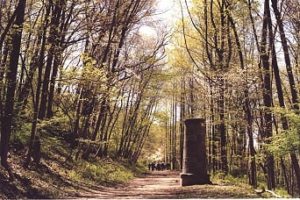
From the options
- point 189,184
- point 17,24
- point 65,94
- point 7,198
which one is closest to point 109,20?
point 65,94

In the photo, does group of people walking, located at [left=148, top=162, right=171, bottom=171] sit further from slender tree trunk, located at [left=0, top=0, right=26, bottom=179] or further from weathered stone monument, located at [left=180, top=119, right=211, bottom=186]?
slender tree trunk, located at [left=0, top=0, right=26, bottom=179]

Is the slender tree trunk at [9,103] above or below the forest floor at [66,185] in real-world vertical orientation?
above

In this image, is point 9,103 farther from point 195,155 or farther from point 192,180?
point 192,180

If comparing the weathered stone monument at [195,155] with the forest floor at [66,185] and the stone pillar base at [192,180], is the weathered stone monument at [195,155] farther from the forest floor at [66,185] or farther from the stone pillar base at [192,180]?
the forest floor at [66,185]

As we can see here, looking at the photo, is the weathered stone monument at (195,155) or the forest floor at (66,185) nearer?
the forest floor at (66,185)

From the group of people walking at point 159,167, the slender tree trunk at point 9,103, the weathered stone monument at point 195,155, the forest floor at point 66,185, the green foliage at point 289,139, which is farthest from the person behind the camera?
the group of people walking at point 159,167

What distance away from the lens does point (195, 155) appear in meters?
16.1

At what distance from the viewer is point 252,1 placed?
17766 mm

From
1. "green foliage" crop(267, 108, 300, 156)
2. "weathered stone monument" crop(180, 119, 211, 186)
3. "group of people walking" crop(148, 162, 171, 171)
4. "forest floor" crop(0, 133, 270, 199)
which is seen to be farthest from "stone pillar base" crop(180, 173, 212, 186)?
"group of people walking" crop(148, 162, 171, 171)

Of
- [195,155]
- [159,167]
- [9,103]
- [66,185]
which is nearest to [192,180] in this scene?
[195,155]

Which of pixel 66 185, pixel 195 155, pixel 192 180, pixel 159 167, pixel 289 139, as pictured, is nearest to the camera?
pixel 289 139

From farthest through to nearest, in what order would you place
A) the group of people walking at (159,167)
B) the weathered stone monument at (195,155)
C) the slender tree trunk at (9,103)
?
1. the group of people walking at (159,167)
2. the weathered stone monument at (195,155)
3. the slender tree trunk at (9,103)

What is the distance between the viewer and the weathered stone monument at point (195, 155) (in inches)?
626

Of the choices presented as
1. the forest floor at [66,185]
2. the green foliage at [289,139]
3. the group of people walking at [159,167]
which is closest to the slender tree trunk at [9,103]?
the forest floor at [66,185]
